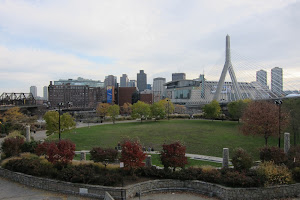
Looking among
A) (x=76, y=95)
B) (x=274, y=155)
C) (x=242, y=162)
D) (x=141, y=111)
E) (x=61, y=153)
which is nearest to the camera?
(x=242, y=162)

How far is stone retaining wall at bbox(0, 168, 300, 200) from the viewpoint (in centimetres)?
1323

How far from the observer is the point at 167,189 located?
14852mm

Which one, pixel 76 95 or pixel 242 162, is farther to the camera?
pixel 76 95

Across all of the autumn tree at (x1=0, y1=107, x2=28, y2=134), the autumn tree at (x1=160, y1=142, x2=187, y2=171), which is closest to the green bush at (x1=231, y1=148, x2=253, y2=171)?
the autumn tree at (x1=160, y1=142, x2=187, y2=171)

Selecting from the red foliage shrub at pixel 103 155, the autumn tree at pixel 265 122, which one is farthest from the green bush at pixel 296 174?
the red foliage shrub at pixel 103 155

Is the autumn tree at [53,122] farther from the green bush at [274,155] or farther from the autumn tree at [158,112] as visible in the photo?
the autumn tree at [158,112]

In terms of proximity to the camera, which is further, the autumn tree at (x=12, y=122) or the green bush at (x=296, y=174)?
the autumn tree at (x=12, y=122)

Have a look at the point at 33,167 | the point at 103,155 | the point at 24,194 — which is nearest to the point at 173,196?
the point at 103,155

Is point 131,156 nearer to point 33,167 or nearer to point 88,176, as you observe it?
point 88,176

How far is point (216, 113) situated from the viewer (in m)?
53.8

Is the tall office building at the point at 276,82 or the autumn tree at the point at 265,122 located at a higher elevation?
the tall office building at the point at 276,82

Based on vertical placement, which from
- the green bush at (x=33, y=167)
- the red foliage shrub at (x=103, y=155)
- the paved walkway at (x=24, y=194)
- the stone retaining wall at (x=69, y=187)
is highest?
the red foliage shrub at (x=103, y=155)

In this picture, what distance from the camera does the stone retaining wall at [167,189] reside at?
13.2 metres

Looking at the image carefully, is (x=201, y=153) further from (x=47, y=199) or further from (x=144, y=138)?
(x=47, y=199)
